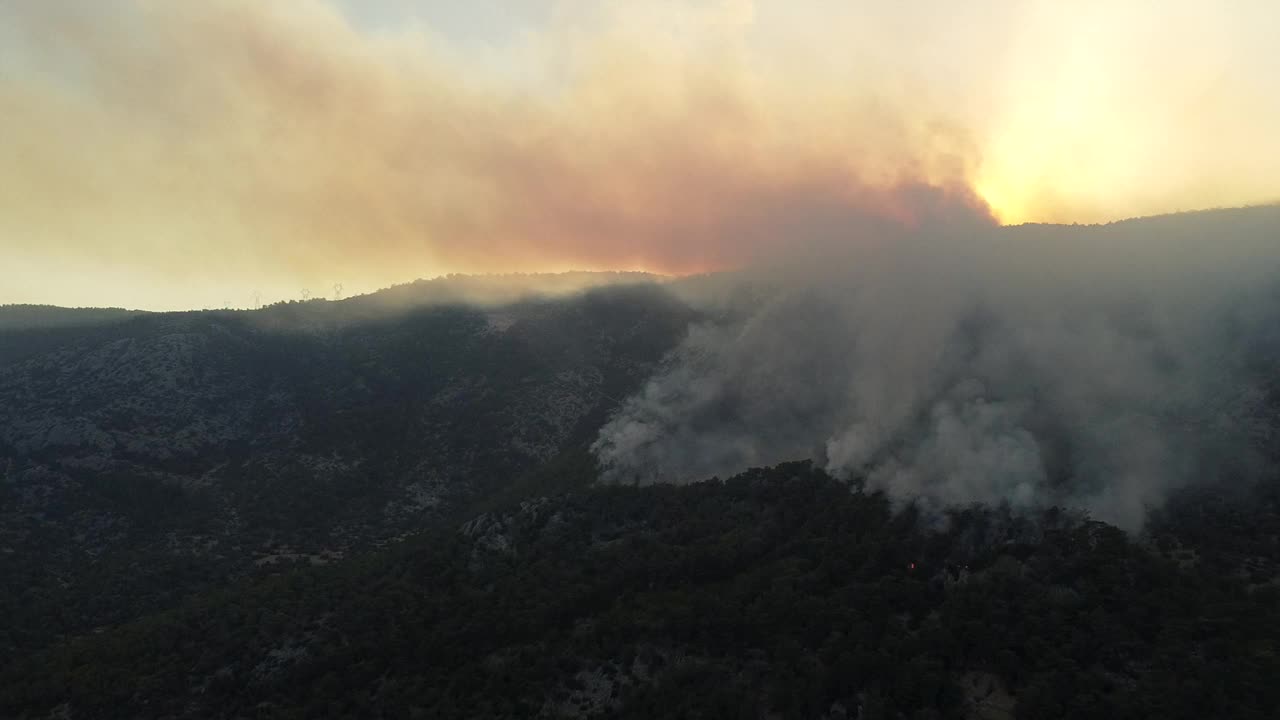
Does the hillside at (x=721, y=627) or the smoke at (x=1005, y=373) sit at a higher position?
the smoke at (x=1005, y=373)

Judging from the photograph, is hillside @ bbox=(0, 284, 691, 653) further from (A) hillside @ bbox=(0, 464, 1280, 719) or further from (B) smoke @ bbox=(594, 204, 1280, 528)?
(B) smoke @ bbox=(594, 204, 1280, 528)

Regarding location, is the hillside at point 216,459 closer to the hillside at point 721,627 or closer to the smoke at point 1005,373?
the hillside at point 721,627

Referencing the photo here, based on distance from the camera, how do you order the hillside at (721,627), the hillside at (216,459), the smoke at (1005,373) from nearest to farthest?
the hillside at (721,627) < the smoke at (1005,373) < the hillside at (216,459)

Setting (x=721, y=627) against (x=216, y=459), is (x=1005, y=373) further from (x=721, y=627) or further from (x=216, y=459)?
(x=216, y=459)

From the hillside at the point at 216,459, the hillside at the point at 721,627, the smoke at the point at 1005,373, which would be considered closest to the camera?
the hillside at the point at 721,627

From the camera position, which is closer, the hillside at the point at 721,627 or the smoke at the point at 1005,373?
the hillside at the point at 721,627

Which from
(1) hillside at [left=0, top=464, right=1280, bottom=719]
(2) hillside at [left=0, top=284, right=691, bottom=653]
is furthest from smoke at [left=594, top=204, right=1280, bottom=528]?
(2) hillside at [left=0, top=284, right=691, bottom=653]

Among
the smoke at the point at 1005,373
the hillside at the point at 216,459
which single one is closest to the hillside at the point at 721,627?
the smoke at the point at 1005,373

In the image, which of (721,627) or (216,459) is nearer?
(721,627)

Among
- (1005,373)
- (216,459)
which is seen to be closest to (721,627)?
(1005,373)

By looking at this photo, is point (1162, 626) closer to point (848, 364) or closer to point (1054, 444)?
point (1054, 444)
